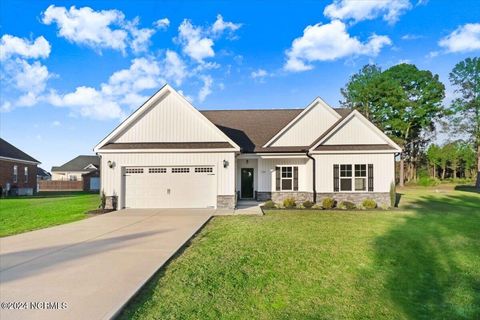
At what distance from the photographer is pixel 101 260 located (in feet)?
20.4

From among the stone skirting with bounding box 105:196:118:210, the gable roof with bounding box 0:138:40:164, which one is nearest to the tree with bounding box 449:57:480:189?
the stone skirting with bounding box 105:196:118:210

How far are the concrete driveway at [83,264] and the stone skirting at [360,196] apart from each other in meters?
8.14

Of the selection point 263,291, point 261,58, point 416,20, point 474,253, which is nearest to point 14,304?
point 263,291

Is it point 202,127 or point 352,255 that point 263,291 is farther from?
point 202,127

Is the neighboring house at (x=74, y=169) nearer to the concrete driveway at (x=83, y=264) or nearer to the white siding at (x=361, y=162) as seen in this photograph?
the concrete driveway at (x=83, y=264)

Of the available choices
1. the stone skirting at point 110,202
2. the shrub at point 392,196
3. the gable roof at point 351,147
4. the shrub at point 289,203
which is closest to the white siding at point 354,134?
the gable roof at point 351,147

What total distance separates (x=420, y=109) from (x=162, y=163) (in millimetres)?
39411

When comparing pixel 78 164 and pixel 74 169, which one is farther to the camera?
pixel 78 164

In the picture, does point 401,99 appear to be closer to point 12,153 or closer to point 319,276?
point 319,276

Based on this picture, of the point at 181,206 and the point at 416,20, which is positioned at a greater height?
the point at 416,20

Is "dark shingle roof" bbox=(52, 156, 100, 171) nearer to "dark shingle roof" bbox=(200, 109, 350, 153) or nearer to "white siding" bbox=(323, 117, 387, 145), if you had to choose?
"dark shingle roof" bbox=(200, 109, 350, 153)

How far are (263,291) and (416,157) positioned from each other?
5365 centimetres

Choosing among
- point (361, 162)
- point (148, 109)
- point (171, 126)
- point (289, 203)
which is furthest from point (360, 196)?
point (148, 109)

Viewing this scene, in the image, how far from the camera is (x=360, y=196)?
1530 cm
